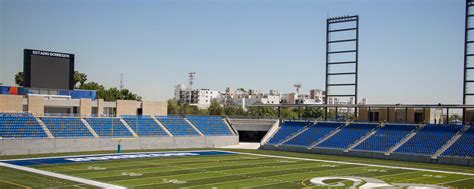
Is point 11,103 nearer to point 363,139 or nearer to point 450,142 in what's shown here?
point 363,139

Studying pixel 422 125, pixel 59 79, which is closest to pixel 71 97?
pixel 59 79

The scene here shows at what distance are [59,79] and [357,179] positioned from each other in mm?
36732

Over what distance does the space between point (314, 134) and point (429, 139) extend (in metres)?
13.8

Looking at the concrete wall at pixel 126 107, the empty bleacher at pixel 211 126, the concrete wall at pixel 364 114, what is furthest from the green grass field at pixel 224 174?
the concrete wall at pixel 126 107

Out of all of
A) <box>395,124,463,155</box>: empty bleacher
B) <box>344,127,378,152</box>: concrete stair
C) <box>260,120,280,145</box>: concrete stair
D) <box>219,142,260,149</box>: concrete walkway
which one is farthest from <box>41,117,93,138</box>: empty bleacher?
<box>395,124,463,155</box>: empty bleacher

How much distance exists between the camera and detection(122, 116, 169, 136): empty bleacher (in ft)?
190

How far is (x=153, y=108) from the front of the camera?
66.8 m

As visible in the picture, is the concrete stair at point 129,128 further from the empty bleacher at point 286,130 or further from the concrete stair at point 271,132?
the empty bleacher at point 286,130

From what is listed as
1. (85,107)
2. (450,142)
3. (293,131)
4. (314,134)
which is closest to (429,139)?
(450,142)

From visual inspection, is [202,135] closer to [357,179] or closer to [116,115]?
[116,115]

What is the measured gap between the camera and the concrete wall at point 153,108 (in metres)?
65.9

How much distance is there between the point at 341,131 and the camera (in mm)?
58812

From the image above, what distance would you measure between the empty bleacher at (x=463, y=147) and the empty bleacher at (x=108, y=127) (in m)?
33.7

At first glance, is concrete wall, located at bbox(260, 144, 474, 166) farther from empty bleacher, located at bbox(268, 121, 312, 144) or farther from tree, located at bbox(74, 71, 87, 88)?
tree, located at bbox(74, 71, 87, 88)
